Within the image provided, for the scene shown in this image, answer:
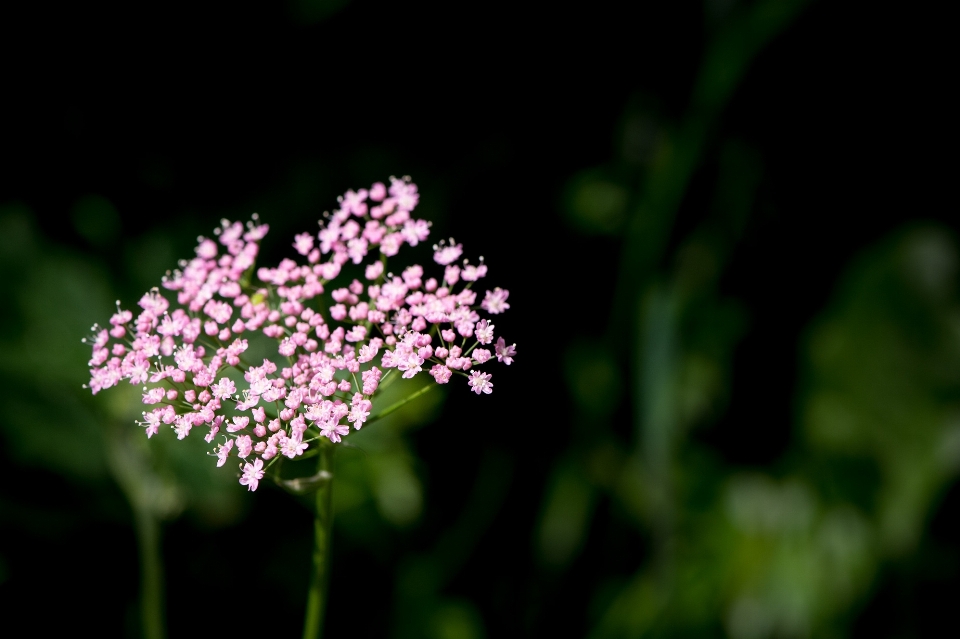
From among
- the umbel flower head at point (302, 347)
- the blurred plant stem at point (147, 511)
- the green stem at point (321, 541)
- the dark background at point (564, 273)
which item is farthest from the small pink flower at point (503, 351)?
the dark background at point (564, 273)

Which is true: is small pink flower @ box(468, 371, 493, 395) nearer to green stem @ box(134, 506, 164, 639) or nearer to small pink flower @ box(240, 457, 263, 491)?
small pink flower @ box(240, 457, 263, 491)

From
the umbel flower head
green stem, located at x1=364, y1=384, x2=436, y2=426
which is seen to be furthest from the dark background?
green stem, located at x1=364, y1=384, x2=436, y2=426

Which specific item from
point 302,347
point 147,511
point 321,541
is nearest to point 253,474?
point 321,541

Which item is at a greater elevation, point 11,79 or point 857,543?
point 11,79

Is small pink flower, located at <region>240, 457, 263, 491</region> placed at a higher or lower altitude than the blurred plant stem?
lower

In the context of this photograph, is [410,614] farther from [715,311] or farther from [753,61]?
[753,61]

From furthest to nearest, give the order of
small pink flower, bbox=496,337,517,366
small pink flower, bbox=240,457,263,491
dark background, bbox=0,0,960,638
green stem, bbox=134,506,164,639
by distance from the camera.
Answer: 1. dark background, bbox=0,0,960,638
2. green stem, bbox=134,506,164,639
3. small pink flower, bbox=496,337,517,366
4. small pink flower, bbox=240,457,263,491

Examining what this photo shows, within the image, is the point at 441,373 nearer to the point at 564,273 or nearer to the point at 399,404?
the point at 399,404

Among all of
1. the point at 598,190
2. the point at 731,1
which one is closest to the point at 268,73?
the point at 598,190
